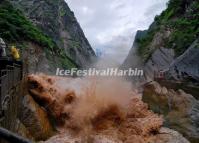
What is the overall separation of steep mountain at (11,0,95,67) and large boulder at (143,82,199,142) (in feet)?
210

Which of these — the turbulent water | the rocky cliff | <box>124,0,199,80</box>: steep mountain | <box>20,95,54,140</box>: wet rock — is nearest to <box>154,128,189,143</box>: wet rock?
the turbulent water

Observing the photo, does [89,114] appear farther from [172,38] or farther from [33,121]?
[172,38]

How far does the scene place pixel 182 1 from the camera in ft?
156

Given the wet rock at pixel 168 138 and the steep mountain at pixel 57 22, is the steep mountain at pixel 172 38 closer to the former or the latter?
the wet rock at pixel 168 138

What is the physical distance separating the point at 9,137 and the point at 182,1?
46.6 meters

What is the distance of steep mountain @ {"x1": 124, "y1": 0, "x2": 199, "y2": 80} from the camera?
3797cm

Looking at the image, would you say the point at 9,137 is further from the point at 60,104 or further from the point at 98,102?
the point at 98,102

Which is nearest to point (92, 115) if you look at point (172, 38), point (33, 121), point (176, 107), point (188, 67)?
point (33, 121)

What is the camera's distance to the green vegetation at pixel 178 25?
3831cm

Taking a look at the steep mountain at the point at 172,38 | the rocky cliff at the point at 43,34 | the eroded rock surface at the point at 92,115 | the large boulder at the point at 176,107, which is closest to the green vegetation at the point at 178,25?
the steep mountain at the point at 172,38

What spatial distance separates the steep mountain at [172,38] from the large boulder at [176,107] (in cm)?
299

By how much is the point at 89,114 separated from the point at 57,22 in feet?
279

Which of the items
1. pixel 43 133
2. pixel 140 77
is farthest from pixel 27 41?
pixel 43 133

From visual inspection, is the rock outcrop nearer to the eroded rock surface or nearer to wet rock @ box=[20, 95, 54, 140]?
the eroded rock surface
